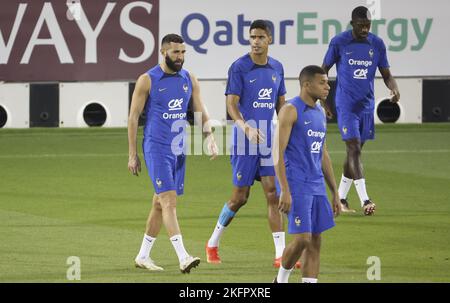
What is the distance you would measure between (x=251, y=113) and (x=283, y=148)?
8.31 ft

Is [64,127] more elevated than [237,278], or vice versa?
[64,127]

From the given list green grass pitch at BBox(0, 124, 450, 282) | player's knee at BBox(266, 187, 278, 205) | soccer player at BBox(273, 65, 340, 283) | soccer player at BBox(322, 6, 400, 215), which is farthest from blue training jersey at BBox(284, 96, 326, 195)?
soccer player at BBox(322, 6, 400, 215)

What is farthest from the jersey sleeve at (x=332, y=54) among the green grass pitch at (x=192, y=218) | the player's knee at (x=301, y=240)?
the player's knee at (x=301, y=240)

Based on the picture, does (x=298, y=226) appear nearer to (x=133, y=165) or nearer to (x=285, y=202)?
(x=285, y=202)

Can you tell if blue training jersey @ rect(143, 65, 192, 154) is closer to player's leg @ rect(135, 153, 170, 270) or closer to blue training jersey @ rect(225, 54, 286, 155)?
player's leg @ rect(135, 153, 170, 270)

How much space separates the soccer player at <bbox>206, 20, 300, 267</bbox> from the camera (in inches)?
482

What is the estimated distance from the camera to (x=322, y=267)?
1169 centimetres

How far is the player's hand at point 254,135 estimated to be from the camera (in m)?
11.8

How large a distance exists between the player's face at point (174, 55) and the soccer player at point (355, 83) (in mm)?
4189

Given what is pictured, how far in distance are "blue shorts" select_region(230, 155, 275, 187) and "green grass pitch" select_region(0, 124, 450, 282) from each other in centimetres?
77

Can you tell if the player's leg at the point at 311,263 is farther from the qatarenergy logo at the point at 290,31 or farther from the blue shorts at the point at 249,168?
the qatarenergy logo at the point at 290,31
